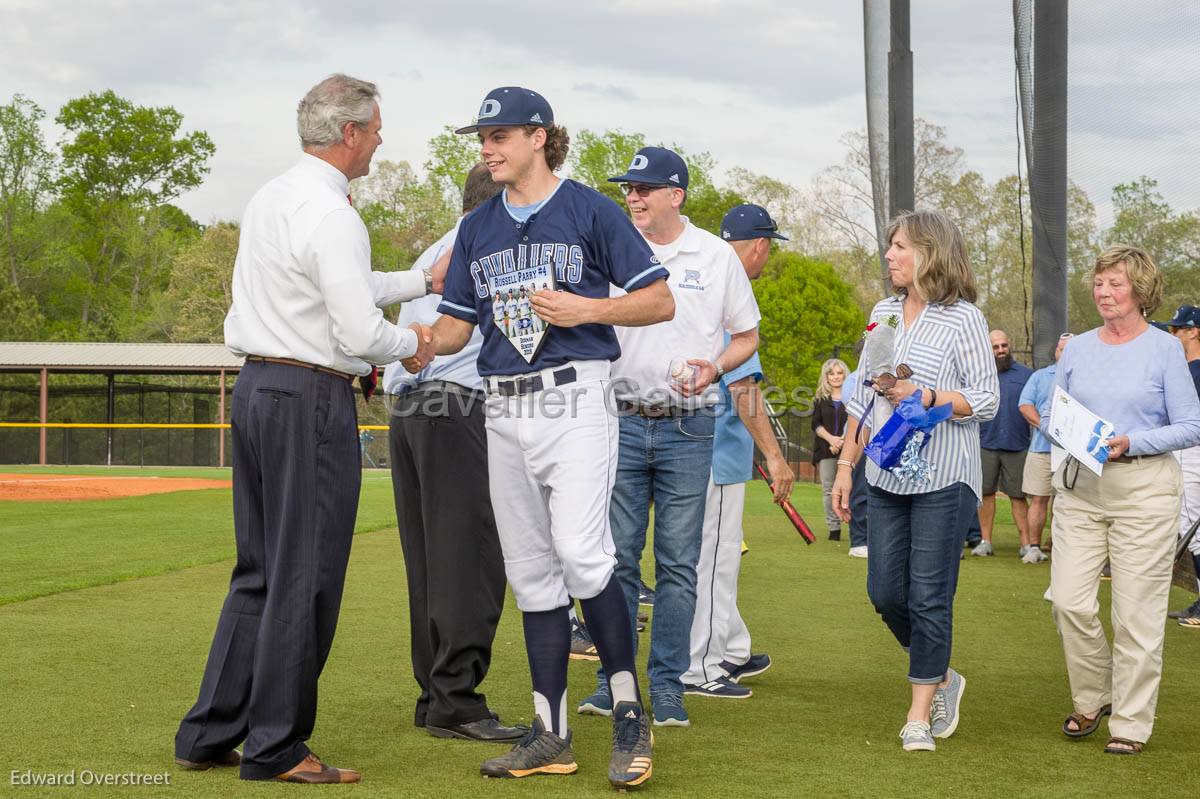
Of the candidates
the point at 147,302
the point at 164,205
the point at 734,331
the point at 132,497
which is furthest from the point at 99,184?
the point at 734,331

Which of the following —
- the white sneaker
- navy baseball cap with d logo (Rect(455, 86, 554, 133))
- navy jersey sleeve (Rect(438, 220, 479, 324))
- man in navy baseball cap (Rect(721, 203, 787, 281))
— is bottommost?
the white sneaker

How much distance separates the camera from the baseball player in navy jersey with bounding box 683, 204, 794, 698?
5.99m

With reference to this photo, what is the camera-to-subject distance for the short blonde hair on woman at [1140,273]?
518 centimetres

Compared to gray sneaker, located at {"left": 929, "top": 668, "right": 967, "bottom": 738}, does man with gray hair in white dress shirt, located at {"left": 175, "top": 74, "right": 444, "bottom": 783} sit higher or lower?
higher

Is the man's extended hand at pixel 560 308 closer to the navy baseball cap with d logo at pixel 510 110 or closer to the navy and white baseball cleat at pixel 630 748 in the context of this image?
the navy baseball cap with d logo at pixel 510 110

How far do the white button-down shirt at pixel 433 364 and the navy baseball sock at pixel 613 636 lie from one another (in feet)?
3.67

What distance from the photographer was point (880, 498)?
5086mm

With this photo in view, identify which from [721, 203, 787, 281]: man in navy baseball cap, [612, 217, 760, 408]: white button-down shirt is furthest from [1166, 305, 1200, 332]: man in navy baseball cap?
[612, 217, 760, 408]: white button-down shirt

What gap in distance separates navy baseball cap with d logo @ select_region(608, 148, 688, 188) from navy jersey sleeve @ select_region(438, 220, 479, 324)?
45.7 inches

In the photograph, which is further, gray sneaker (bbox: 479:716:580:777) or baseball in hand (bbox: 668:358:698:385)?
baseball in hand (bbox: 668:358:698:385)

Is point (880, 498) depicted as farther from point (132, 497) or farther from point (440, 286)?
point (132, 497)

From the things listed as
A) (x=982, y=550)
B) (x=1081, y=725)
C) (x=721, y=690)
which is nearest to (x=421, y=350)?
(x=721, y=690)

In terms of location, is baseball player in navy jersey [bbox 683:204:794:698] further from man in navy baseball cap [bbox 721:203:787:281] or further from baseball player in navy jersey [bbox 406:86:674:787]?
baseball player in navy jersey [bbox 406:86:674:787]

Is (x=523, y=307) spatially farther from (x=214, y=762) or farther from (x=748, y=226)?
(x=748, y=226)
